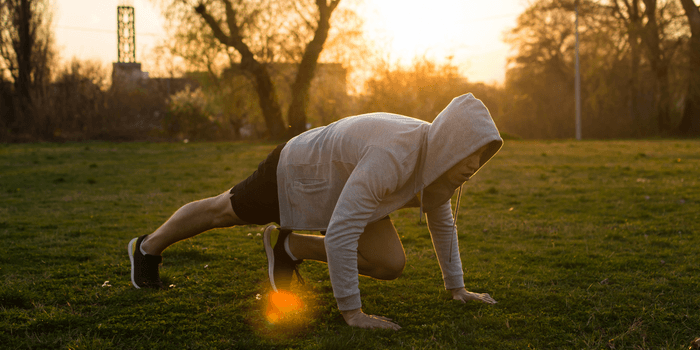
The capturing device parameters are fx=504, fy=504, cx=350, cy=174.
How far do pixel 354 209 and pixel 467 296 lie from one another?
3.62 ft

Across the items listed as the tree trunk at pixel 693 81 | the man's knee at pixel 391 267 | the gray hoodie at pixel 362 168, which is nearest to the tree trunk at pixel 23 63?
the gray hoodie at pixel 362 168

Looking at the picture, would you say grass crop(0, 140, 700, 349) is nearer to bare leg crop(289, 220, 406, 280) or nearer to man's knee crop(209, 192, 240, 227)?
bare leg crop(289, 220, 406, 280)

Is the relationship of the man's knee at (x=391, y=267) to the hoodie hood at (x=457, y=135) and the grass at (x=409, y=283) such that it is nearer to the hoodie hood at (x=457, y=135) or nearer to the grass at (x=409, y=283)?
the grass at (x=409, y=283)

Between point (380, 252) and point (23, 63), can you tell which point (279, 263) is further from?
point (23, 63)

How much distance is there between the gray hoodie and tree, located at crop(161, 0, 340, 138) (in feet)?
60.7

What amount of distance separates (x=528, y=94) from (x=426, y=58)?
668 centimetres

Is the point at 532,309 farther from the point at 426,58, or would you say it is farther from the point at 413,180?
the point at 426,58

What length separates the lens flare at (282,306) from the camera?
2.64 metres

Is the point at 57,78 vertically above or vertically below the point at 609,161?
above

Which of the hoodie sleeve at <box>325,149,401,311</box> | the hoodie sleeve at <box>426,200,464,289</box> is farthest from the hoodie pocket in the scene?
the hoodie sleeve at <box>426,200,464,289</box>

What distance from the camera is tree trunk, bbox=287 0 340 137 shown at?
20391 mm

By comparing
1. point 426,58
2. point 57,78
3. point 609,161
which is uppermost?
point 426,58

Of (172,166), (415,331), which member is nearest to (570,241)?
(415,331)

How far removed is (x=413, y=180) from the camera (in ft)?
7.92
